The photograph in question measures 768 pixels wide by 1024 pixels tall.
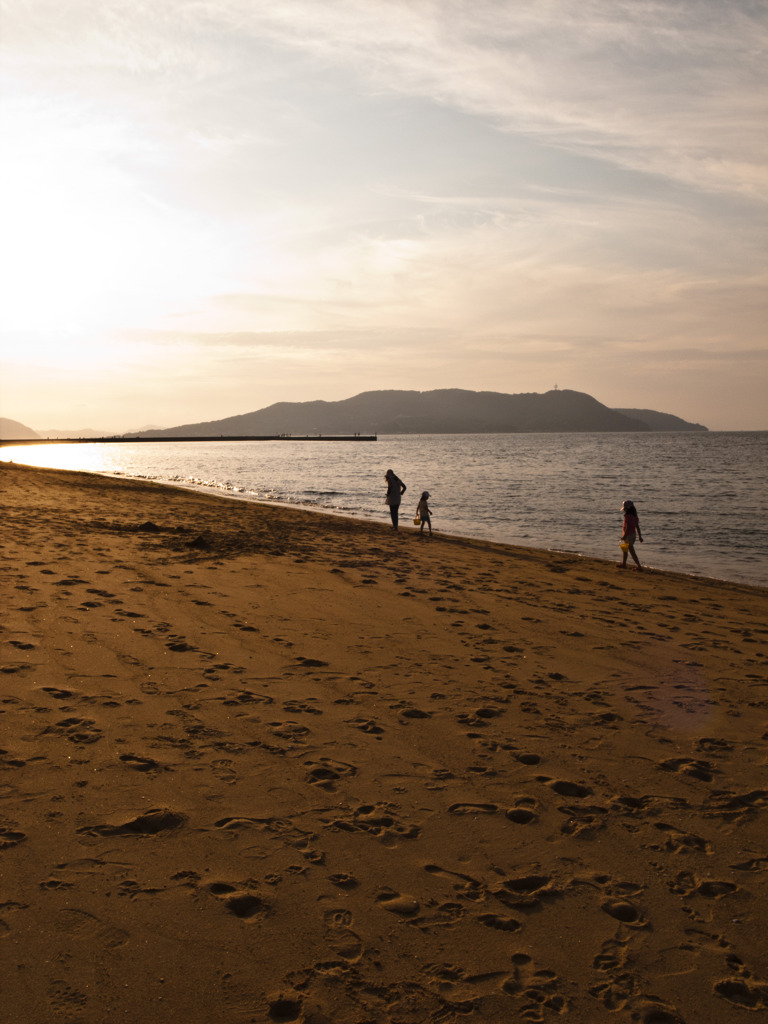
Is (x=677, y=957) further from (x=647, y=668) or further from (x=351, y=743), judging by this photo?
(x=647, y=668)

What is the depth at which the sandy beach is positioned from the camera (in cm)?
290

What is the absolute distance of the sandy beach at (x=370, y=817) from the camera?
290 cm

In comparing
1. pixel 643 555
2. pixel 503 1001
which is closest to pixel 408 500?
pixel 643 555

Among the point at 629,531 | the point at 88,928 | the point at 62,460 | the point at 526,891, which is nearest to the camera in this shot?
the point at 88,928

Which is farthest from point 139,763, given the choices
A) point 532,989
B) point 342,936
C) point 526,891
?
point 532,989

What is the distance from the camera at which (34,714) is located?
16.9ft

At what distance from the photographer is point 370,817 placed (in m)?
4.13

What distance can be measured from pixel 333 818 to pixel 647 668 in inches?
176

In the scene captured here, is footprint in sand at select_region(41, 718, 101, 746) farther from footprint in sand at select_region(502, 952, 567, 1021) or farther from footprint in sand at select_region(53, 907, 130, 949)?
footprint in sand at select_region(502, 952, 567, 1021)

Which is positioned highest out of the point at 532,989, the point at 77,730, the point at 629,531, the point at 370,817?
the point at 629,531

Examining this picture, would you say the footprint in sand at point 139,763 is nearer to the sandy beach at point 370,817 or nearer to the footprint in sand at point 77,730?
the sandy beach at point 370,817

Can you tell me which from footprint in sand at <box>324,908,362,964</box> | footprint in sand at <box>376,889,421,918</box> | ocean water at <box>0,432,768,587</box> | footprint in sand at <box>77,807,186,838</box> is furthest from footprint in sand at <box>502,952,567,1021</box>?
ocean water at <box>0,432,768,587</box>

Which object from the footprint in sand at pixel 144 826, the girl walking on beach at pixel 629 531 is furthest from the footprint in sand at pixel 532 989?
the girl walking on beach at pixel 629 531

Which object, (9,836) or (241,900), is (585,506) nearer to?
(241,900)
